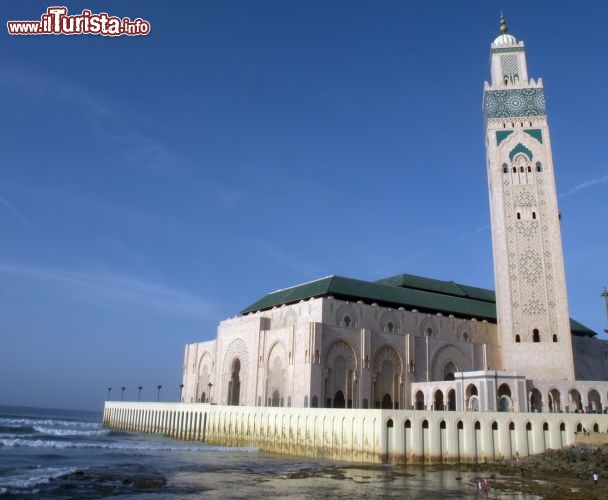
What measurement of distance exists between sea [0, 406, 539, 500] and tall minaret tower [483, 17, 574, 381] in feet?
59.8

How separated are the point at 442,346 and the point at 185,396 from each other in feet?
85.3

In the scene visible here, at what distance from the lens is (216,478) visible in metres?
22.5

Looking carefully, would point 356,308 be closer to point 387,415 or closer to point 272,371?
point 272,371

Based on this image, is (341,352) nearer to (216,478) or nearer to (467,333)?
(467,333)

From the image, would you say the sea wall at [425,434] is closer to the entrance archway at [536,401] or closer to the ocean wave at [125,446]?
the ocean wave at [125,446]

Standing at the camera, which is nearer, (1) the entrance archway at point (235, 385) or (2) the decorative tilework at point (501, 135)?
(2) the decorative tilework at point (501, 135)

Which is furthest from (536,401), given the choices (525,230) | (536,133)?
(536,133)

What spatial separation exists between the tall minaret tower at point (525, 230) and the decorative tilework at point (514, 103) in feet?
0.24

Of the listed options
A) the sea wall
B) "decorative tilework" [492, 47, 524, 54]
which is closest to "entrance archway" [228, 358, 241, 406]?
the sea wall

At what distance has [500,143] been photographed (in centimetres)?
4459

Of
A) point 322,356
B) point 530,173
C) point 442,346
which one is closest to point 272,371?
point 322,356

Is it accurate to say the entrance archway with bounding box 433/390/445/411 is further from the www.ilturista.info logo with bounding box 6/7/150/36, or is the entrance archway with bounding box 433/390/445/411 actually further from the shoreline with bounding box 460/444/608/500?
the www.ilturista.info logo with bounding box 6/7/150/36

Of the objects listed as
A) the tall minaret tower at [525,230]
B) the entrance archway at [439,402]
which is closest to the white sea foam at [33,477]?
the entrance archway at [439,402]

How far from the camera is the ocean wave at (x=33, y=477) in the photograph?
20.5 metres
